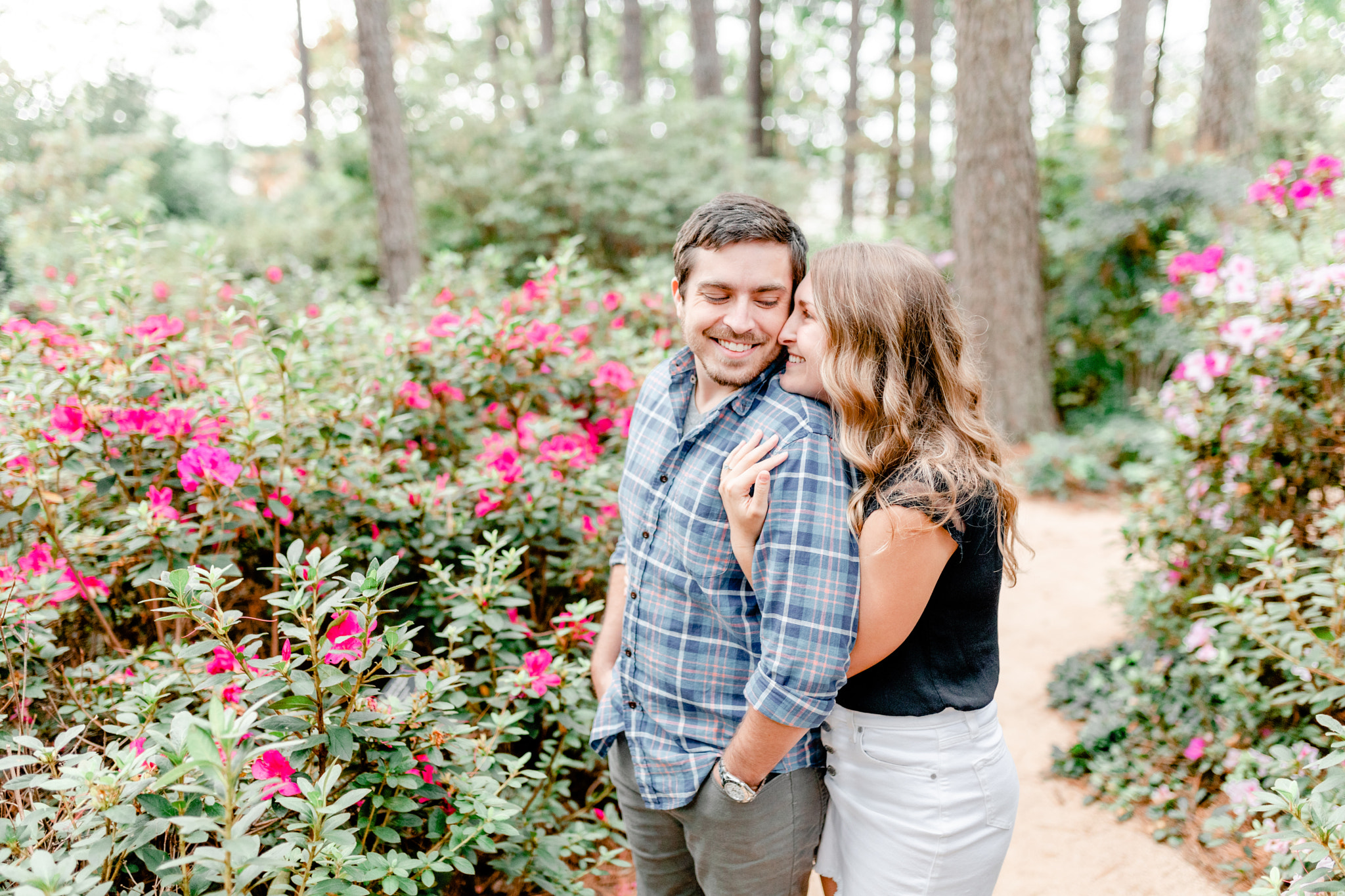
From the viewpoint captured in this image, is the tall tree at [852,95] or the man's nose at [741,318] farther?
the tall tree at [852,95]

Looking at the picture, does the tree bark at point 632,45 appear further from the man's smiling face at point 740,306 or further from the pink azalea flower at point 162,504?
the man's smiling face at point 740,306

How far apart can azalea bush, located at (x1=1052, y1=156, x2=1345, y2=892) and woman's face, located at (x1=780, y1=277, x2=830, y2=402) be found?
1.58 metres

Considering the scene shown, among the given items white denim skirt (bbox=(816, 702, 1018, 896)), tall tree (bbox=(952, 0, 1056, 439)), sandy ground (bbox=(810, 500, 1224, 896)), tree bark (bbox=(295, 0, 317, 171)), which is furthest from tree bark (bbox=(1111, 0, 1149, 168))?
tree bark (bbox=(295, 0, 317, 171))

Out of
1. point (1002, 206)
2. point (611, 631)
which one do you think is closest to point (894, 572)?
point (611, 631)

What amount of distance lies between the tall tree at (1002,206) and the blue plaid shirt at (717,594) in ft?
20.5

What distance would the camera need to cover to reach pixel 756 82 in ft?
47.5

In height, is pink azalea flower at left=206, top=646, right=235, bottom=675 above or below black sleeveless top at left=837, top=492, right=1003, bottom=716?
below

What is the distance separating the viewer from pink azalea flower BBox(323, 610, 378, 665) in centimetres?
143

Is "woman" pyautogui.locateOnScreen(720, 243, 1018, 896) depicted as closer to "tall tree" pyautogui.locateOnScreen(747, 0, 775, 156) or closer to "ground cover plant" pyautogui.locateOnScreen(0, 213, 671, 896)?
"ground cover plant" pyautogui.locateOnScreen(0, 213, 671, 896)

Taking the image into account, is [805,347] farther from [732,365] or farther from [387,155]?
[387,155]

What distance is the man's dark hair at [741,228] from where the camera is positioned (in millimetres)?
1658

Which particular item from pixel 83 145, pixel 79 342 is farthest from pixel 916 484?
pixel 83 145

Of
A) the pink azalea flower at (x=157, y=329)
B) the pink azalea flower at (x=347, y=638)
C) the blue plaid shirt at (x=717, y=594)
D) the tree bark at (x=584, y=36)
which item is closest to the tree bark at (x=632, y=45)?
the tree bark at (x=584, y=36)

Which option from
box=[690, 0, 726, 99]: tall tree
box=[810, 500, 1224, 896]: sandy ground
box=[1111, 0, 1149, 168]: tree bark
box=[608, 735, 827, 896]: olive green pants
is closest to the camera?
box=[608, 735, 827, 896]: olive green pants
